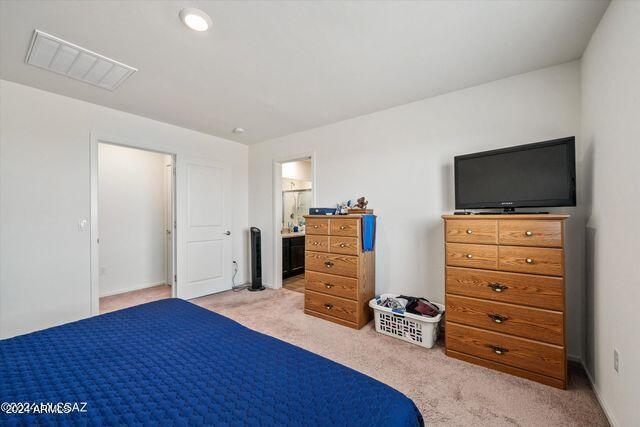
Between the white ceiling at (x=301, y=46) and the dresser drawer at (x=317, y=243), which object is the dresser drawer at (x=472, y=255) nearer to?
the dresser drawer at (x=317, y=243)

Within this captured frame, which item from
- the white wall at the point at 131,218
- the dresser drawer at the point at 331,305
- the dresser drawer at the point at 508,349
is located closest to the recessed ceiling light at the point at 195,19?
the dresser drawer at the point at 331,305

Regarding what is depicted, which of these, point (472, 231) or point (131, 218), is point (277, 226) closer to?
point (131, 218)

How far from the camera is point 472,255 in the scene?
221 centimetres

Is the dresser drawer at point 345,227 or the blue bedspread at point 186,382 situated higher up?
the dresser drawer at point 345,227

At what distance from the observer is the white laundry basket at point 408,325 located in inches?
97.0

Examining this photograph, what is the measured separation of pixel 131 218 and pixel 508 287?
5.03m

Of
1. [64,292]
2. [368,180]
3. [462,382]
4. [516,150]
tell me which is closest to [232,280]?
[64,292]

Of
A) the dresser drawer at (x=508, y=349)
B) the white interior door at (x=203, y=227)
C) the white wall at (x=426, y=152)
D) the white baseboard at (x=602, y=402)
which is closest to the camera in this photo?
the white baseboard at (x=602, y=402)

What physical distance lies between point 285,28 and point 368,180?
194 cm

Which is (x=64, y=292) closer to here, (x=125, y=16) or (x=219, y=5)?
(x=125, y=16)

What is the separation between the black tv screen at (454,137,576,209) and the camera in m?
1.98

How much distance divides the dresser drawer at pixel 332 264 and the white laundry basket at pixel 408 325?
419 millimetres

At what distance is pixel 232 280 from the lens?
451 cm

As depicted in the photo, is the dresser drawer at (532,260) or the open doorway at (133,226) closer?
the dresser drawer at (532,260)
